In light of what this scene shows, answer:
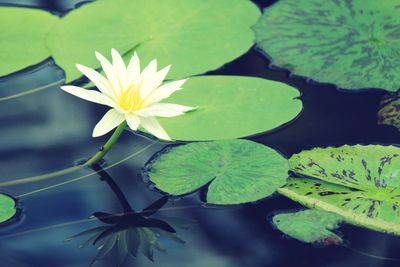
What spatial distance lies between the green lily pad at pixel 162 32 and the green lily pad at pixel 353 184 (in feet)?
1.77

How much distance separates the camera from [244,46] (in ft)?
7.81

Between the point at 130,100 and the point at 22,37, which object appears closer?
the point at 130,100

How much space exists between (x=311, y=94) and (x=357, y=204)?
0.55 meters

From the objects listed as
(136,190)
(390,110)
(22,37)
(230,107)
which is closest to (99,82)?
(136,190)

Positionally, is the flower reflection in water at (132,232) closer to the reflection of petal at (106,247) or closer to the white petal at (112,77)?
the reflection of petal at (106,247)

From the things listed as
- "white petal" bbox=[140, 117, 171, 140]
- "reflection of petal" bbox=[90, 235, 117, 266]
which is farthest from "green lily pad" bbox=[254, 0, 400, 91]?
"reflection of petal" bbox=[90, 235, 117, 266]

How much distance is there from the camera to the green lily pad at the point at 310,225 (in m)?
1.72

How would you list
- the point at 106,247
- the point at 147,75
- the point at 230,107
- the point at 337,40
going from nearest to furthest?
1. the point at 106,247
2. the point at 147,75
3. the point at 230,107
4. the point at 337,40

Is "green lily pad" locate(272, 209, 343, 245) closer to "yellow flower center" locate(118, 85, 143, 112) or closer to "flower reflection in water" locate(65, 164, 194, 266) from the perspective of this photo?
"flower reflection in water" locate(65, 164, 194, 266)

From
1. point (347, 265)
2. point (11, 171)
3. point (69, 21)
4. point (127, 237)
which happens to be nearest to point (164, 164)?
point (127, 237)

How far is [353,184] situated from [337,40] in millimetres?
699

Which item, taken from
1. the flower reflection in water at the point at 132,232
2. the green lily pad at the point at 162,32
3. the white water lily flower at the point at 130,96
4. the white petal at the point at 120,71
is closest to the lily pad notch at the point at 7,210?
the flower reflection in water at the point at 132,232

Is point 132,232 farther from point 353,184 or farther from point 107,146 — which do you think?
point 353,184

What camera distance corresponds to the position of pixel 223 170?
186cm
